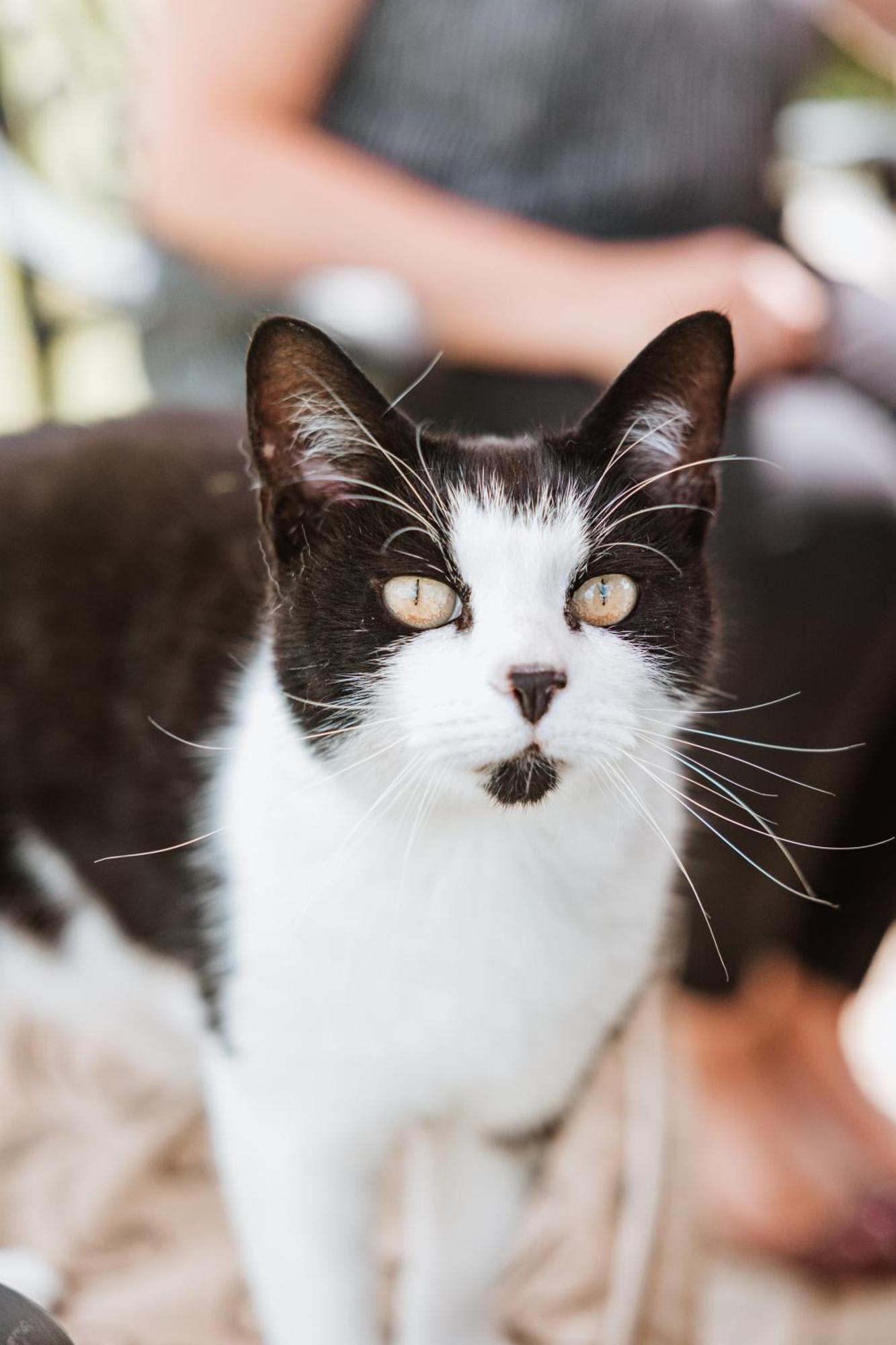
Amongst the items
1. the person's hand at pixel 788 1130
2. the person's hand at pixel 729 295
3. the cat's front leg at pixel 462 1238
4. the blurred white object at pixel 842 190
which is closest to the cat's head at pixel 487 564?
the person's hand at pixel 729 295

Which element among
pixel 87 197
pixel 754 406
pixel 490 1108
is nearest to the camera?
pixel 490 1108

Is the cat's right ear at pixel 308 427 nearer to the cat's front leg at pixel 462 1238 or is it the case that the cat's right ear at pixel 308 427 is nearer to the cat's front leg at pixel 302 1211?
the cat's front leg at pixel 302 1211

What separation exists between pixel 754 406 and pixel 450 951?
0.77 metres

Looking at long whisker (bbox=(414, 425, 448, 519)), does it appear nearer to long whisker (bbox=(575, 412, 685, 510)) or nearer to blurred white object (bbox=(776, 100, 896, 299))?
long whisker (bbox=(575, 412, 685, 510))

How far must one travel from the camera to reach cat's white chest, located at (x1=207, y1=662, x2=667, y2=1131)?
0.73 metres

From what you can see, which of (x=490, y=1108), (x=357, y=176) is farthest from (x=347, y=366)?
(x=357, y=176)

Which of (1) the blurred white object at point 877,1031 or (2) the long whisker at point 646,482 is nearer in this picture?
(2) the long whisker at point 646,482

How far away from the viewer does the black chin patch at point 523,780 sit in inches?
23.9

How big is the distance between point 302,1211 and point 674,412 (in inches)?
23.2

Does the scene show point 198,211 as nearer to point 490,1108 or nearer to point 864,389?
point 864,389

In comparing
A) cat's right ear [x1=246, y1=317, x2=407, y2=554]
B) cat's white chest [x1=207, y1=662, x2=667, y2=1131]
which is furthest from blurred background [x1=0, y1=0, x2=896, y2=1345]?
cat's right ear [x1=246, y1=317, x2=407, y2=554]

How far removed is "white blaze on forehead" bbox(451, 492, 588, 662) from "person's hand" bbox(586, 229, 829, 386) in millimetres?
227

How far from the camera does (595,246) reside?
4.65 ft

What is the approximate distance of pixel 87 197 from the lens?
5.08 ft
